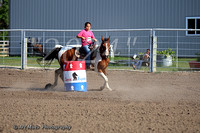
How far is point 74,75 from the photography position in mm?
9219

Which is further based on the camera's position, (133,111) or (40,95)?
(40,95)

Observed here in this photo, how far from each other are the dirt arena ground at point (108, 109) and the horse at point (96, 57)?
20.0 inches

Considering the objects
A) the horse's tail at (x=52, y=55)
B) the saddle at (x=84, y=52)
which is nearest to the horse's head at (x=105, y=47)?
the saddle at (x=84, y=52)

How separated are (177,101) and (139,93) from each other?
5.00 ft

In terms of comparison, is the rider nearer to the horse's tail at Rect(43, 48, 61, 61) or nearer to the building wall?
the horse's tail at Rect(43, 48, 61, 61)

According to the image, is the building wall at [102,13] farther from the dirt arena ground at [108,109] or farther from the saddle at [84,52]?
the saddle at [84,52]

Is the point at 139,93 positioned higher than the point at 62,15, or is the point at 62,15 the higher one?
the point at 62,15

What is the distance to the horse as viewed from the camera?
944 centimetres

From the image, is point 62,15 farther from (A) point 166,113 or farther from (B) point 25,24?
(A) point 166,113

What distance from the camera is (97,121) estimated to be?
18.6 ft

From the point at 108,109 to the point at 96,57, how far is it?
3.42 meters

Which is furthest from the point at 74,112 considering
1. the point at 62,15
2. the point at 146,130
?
the point at 62,15

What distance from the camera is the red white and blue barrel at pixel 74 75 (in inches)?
361

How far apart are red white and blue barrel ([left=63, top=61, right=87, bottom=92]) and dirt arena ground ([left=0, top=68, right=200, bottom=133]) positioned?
304mm
